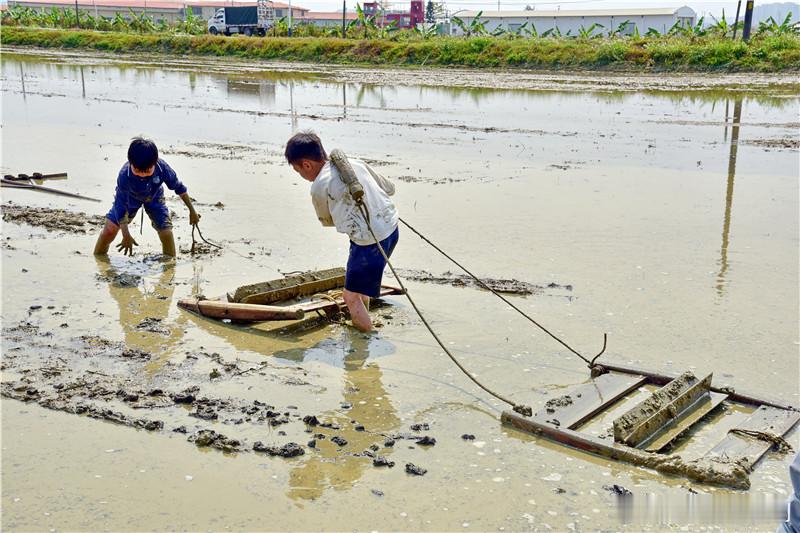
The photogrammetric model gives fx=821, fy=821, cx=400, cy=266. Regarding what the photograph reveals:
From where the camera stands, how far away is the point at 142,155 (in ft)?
21.9

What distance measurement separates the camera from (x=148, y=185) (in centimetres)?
702

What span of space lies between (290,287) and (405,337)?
1.03m

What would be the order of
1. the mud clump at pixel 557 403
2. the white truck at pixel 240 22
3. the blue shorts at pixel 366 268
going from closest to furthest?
the mud clump at pixel 557 403 < the blue shorts at pixel 366 268 < the white truck at pixel 240 22

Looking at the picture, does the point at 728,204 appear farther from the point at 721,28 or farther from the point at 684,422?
the point at 721,28

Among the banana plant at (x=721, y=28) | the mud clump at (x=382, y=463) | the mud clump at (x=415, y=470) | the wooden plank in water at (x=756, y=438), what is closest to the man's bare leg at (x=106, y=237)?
the mud clump at (x=382, y=463)

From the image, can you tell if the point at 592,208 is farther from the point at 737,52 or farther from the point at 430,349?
the point at 737,52

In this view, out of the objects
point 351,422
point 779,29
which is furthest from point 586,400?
point 779,29

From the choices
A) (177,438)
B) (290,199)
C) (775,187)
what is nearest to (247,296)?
(177,438)

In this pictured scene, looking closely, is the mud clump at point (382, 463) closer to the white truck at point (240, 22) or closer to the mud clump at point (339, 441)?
the mud clump at point (339, 441)

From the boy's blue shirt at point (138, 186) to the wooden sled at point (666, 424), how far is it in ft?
13.3

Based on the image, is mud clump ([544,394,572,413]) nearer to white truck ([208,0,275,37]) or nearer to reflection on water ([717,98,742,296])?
reflection on water ([717,98,742,296])

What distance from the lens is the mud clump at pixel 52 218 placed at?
835cm

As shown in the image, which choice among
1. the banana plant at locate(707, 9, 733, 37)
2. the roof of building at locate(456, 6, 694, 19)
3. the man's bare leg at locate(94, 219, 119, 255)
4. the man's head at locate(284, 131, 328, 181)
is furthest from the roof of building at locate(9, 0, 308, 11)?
the man's head at locate(284, 131, 328, 181)

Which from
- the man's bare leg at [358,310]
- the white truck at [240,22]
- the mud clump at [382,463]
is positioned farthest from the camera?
the white truck at [240,22]
